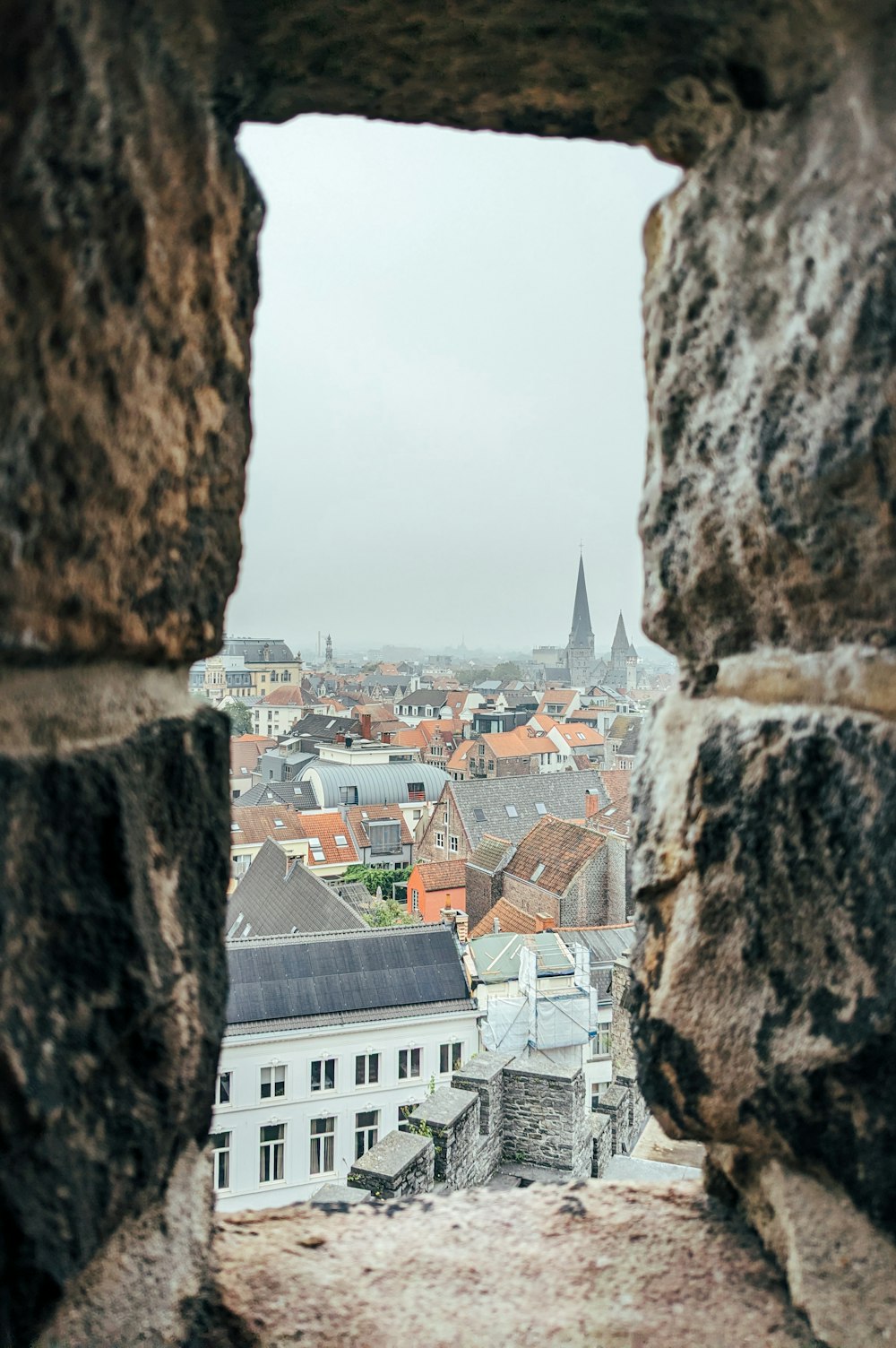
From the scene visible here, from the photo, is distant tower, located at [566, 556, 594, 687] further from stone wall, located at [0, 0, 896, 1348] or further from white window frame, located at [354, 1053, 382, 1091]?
stone wall, located at [0, 0, 896, 1348]

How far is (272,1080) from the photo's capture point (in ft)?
25.5

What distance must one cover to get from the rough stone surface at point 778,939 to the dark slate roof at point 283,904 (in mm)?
10571

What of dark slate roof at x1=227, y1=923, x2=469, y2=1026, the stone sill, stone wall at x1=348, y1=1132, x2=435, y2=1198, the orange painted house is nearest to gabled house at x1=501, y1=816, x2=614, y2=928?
the orange painted house

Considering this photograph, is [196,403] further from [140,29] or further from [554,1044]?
[554,1044]

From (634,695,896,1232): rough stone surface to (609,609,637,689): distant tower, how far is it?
50462mm

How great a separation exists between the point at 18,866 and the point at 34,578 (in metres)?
0.16

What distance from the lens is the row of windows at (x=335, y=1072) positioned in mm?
7741

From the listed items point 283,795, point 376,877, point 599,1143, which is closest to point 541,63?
point 599,1143

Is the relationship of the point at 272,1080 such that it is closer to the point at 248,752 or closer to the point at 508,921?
the point at 508,921

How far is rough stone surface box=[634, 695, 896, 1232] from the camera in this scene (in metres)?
0.68

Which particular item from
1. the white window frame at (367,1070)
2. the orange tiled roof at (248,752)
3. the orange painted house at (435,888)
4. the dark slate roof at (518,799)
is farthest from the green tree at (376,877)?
the white window frame at (367,1070)

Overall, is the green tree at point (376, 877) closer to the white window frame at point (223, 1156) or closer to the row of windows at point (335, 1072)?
the row of windows at point (335, 1072)

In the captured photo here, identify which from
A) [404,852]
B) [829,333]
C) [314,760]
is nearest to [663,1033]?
[829,333]

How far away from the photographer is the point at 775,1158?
2.54 ft
